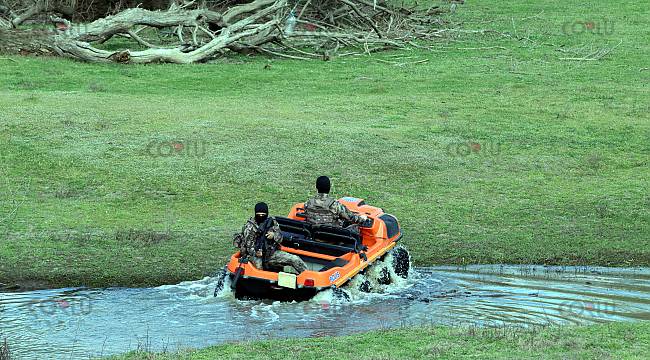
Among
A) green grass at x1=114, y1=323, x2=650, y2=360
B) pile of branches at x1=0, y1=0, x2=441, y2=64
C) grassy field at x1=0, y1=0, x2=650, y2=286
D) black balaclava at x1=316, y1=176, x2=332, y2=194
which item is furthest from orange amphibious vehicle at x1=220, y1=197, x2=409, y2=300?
pile of branches at x1=0, y1=0, x2=441, y2=64

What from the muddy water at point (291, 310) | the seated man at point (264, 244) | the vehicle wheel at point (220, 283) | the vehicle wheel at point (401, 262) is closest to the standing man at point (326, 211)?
the vehicle wheel at point (401, 262)

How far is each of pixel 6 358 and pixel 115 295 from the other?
3.85m

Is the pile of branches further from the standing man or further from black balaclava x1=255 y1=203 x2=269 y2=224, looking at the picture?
black balaclava x1=255 y1=203 x2=269 y2=224

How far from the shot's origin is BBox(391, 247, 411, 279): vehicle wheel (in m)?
15.4

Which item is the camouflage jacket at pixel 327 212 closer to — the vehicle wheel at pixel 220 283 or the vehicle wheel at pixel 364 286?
the vehicle wheel at pixel 364 286

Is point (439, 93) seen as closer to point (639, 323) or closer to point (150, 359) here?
point (639, 323)

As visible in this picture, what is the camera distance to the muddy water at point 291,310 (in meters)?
12.3

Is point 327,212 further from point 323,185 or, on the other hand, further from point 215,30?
point 215,30

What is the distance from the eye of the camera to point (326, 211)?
15344 millimetres

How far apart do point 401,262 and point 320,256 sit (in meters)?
1.27

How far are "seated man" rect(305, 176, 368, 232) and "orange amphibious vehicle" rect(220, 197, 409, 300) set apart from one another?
6.9 inches

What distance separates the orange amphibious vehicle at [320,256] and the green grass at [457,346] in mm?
2031

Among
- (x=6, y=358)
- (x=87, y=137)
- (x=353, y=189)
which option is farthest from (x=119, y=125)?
(x=6, y=358)

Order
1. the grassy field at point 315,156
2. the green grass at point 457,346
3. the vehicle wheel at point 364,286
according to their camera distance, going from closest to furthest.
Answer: the green grass at point 457,346 < the vehicle wheel at point 364,286 < the grassy field at point 315,156
